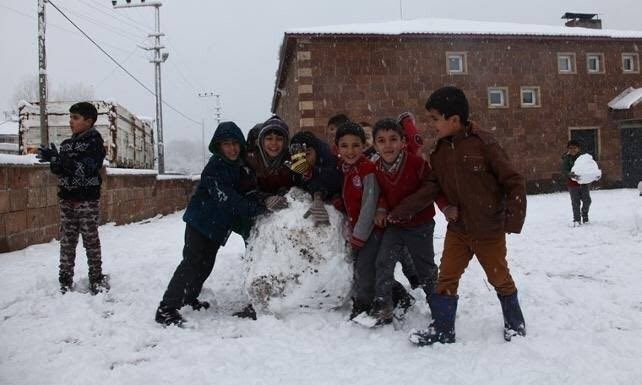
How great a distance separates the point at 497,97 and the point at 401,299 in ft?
53.1

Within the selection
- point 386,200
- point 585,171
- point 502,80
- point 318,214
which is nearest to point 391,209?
point 386,200

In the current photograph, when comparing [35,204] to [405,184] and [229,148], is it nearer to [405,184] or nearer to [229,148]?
[229,148]

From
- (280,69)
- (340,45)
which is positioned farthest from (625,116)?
(280,69)

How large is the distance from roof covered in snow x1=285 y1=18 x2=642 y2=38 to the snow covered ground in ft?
41.8

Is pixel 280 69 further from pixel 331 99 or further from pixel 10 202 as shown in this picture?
pixel 10 202

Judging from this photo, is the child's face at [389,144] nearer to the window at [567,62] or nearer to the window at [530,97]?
the window at [530,97]

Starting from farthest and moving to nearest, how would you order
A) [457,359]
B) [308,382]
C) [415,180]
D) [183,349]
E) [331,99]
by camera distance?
[331,99], [415,180], [183,349], [457,359], [308,382]

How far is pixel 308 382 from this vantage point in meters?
2.39

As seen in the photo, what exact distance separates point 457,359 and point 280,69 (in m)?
19.0

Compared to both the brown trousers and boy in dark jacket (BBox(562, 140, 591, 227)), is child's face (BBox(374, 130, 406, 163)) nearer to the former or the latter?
the brown trousers

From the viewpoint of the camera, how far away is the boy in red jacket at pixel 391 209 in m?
3.19

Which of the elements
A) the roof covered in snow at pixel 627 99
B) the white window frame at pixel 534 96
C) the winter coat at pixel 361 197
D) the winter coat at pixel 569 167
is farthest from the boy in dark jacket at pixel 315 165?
the roof covered in snow at pixel 627 99

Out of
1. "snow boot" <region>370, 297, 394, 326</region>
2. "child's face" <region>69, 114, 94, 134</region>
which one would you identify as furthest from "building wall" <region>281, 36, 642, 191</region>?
"snow boot" <region>370, 297, 394, 326</region>

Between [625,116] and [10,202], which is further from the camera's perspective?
[625,116]
